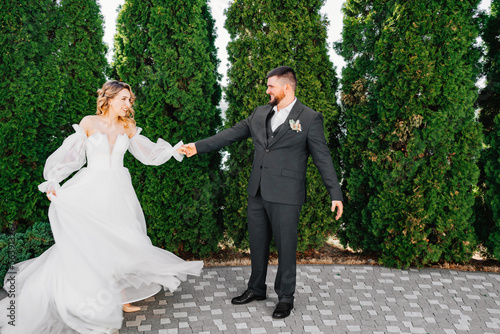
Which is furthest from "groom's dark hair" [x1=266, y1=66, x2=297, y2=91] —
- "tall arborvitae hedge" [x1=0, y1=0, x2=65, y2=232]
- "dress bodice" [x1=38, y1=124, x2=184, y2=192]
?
"tall arborvitae hedge" [x1=0, y1=0, x2=65, y2=232]

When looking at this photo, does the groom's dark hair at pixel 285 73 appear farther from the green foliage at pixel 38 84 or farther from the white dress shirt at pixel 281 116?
the green foliage at pixel 38 84

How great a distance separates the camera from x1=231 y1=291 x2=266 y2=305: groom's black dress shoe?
460cm

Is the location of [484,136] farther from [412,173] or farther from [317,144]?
[317,144]

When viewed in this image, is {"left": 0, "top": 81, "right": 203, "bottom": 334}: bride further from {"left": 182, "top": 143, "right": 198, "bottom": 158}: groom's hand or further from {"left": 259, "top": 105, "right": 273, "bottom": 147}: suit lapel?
{"left": 259, "top": 105, "right": 273, "bottom": 147}: suit lapel

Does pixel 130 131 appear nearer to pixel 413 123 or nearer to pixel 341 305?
pixel 341 305

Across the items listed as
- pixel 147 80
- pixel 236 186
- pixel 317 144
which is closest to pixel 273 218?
pixel 317 144

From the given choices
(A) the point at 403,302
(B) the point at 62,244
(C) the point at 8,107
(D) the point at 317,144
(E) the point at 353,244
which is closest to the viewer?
(B) the point at 62,244

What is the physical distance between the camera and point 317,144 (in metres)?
4.34

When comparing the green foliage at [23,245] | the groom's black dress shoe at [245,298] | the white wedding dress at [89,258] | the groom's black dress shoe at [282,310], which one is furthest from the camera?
the green foliage at [23,245]

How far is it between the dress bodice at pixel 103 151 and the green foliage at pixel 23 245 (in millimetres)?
1536

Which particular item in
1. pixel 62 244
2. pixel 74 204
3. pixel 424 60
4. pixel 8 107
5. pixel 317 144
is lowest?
pixel 62 244

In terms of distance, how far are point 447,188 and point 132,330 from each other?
4.41 m

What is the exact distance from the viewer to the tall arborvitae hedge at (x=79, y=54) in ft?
18.0

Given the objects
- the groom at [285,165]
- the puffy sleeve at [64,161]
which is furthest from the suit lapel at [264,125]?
the puffy sleeve at [64,161]
